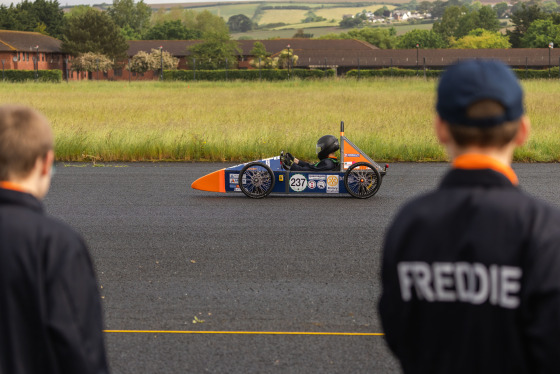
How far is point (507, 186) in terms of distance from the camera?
1.91 m

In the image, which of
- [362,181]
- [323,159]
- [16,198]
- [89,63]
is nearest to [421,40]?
[89,63]

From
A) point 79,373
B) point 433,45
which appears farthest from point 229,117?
point 433,45

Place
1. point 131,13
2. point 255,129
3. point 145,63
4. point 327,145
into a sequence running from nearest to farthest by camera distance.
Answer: point 327,145
point 255,129
point 145,63
point 131,13

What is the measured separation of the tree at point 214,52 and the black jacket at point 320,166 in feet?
260

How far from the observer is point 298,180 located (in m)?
11.3

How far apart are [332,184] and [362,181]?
0.42 meters

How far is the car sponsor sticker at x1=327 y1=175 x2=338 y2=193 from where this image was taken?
11352mm

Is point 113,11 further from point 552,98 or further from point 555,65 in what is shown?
point 552,98

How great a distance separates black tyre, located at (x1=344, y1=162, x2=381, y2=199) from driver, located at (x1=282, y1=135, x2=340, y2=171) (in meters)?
0.27

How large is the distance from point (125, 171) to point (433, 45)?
14990cm

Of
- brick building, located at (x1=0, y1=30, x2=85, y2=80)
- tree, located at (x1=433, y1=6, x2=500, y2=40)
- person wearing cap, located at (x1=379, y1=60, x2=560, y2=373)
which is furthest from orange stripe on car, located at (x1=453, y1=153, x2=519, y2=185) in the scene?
tree, located at (x1=433, y1=6, x2=500, y2=40)

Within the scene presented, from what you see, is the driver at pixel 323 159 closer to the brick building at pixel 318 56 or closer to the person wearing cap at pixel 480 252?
the person wearing cap at pixel 480 252

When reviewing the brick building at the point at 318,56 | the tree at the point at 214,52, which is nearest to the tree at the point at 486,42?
the brick building at the point at 318,56

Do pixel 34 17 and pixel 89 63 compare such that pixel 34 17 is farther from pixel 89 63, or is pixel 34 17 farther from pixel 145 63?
pixel 145 63
